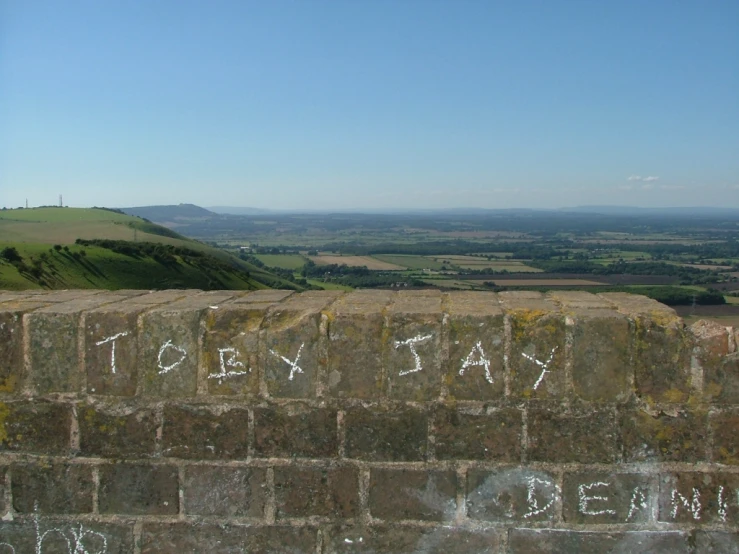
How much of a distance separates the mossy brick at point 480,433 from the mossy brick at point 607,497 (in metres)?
0.29

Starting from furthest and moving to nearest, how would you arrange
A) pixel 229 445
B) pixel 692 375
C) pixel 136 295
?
1. pixel 136 295
2. pixel 229 445
3. pixel 692 375

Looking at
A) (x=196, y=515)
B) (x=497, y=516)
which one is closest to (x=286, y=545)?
(x=196, y=515)

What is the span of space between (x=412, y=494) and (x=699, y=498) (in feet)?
4.01

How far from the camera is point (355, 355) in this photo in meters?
2.68

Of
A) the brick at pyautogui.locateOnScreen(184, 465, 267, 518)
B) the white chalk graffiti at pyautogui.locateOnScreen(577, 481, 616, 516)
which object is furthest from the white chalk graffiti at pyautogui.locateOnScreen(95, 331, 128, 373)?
the white chalk graffiti at pyautogui.locateOnScreen(577, 481, 616, 516)

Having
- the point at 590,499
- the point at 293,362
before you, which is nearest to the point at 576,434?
the point at 590,499

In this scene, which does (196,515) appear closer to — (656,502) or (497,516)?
(497,516)

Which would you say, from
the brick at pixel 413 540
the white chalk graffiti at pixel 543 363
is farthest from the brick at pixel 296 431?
the white chalk graffiti at pixel 543 363

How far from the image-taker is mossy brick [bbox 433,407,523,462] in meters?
2.68

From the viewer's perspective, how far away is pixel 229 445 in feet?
9.15

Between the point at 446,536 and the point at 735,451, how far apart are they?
1.28m

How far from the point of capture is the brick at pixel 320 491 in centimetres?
274

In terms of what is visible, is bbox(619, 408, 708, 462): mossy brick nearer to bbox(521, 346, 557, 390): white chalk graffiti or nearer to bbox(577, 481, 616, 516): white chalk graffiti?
bbox(577, 481, 616, 516): white chalk graffiti

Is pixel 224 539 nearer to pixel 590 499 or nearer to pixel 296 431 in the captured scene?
pixel 296 431
